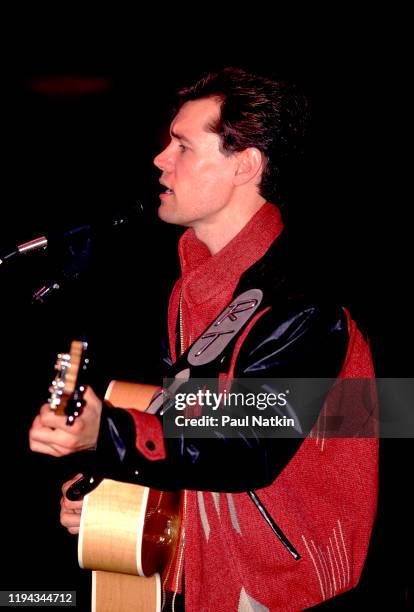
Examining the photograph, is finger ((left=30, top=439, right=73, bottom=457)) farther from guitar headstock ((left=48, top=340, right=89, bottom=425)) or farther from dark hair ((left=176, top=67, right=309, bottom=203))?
dark hair ((left=176, top=67, right=309, bottom=203))

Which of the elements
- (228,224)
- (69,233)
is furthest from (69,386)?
(228,224)

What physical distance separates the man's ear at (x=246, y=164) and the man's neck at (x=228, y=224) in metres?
0.08

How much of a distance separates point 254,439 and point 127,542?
0.59m

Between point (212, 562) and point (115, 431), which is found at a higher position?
point (115, 431)

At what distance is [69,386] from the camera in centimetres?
100

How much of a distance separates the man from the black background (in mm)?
187

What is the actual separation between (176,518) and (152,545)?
0.33ft

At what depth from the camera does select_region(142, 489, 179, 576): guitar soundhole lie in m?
1.52

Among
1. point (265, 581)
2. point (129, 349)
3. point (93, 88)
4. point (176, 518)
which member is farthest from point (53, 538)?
point (93, 88)

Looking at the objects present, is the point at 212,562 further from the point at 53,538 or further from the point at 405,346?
the point at 53,538

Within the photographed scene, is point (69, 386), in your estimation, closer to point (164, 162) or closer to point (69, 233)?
point (69, 233)

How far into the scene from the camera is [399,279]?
7.24 feet

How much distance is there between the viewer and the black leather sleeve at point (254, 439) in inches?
43.1

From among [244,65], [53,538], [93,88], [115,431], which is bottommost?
[53,538]
